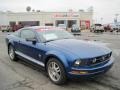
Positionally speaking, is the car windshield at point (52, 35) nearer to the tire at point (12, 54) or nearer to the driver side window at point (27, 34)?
the driver side window at point (27, 34)

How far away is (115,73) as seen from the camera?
5918 millimetres

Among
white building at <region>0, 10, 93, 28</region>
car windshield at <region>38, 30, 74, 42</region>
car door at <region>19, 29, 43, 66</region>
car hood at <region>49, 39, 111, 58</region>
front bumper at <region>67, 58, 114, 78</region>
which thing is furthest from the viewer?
white building at <region>0, 10, 93, 28</region>

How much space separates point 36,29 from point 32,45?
632 millimetres

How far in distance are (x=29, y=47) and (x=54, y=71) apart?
1.45m

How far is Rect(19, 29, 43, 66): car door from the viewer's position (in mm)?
5807

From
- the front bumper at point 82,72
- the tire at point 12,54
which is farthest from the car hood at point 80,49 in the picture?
the tire at point 12,54

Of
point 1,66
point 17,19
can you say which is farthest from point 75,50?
point 17,19

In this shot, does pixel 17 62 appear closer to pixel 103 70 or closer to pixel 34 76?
pixel 34 76

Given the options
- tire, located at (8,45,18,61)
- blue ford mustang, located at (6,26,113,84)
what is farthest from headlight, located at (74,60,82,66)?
tire, located at (8,45,18,61)

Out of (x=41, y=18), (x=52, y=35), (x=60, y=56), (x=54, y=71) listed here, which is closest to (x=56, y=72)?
(x=54, y=71)

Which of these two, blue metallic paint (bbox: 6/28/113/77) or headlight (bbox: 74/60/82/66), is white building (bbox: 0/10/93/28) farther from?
headlight (bbox: 74/60/82/66)

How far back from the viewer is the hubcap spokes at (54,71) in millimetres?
5114

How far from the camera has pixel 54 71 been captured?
17.2 feet

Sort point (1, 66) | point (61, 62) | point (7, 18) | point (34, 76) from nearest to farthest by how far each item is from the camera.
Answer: point (61, 62) < point (34, 76) < point (1, 66) < point (7, 18)
